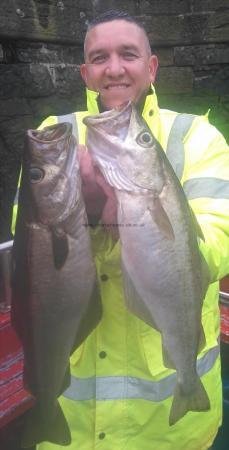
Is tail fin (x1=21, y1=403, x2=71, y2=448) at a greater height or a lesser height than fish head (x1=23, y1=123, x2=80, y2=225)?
lesser

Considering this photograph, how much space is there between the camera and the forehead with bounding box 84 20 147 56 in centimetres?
229

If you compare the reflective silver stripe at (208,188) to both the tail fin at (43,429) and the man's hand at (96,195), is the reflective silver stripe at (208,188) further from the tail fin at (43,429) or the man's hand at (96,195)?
the tail fin at (43,429)

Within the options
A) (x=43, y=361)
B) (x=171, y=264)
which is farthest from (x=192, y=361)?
(x=43, y=361)

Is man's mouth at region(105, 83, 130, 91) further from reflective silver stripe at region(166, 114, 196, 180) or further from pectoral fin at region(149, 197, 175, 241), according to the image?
pectoral fin at region(149, 197, 175, 241)

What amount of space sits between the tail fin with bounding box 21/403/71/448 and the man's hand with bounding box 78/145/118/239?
0.78 metres

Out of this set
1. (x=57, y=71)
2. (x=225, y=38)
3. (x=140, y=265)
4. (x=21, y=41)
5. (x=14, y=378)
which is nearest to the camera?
(x=140, y=265)

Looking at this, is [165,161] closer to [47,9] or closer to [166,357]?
[166,357]

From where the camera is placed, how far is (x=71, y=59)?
6.00 m

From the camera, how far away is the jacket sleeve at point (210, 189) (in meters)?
1.88

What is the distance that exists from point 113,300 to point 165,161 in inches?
28.8

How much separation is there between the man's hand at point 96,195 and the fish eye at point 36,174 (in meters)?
0.14

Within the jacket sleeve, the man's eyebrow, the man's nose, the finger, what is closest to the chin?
the man's nose

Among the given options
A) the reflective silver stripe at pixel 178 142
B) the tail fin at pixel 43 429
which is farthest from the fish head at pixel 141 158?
the tail fin at pixel 43 429

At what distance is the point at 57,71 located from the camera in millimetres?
5824
